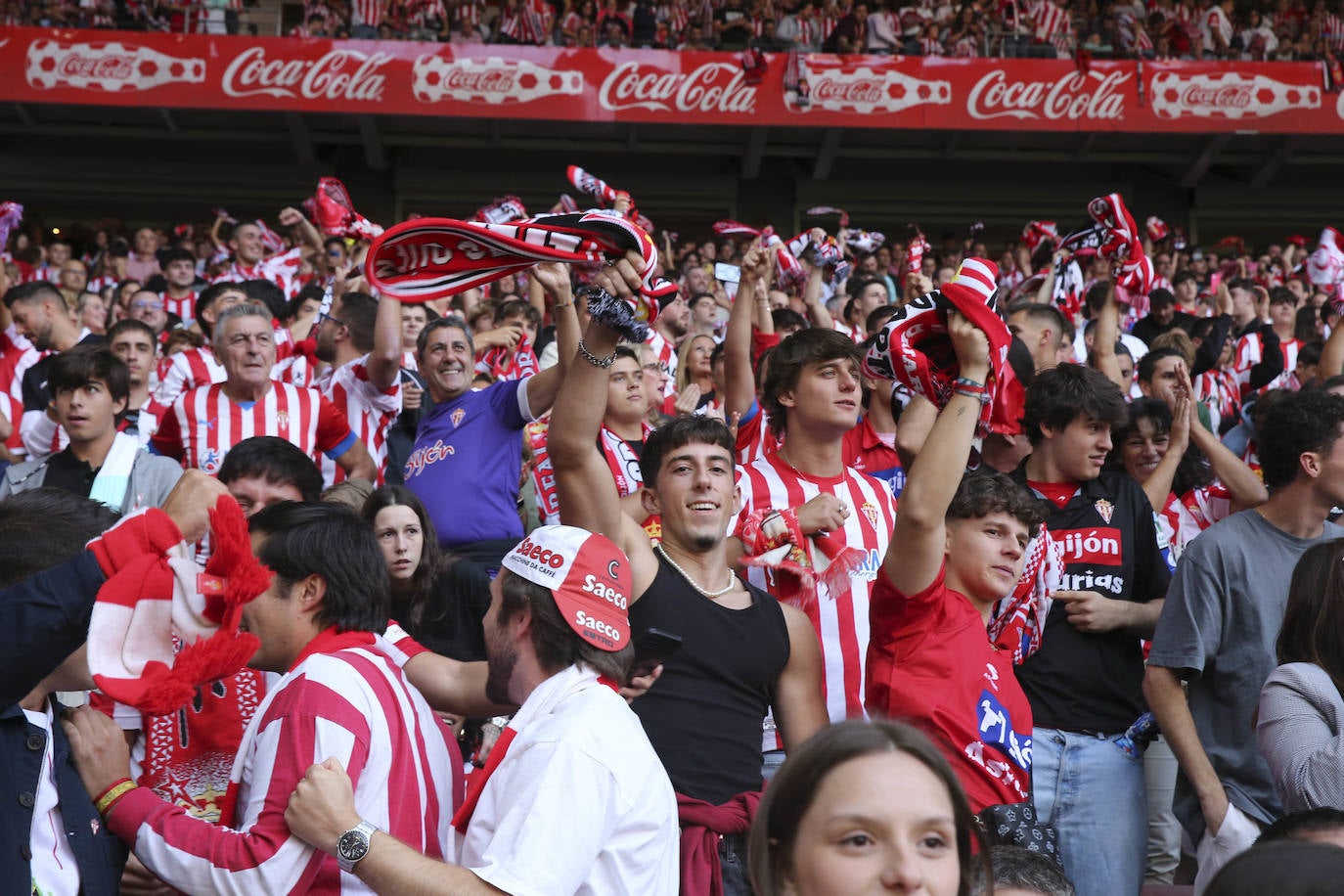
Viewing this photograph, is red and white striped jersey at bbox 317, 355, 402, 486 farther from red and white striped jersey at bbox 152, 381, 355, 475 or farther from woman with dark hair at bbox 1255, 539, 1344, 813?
woman with dark hair at bbox 1255, 539, 1344, 813

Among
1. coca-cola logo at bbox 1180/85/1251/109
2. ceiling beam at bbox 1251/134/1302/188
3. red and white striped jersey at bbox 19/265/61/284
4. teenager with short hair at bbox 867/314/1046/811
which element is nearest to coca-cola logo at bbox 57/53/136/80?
red and white striped jersey at bbox 19/265/61/284

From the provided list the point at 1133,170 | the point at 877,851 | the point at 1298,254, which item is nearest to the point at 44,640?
the point at 877,851

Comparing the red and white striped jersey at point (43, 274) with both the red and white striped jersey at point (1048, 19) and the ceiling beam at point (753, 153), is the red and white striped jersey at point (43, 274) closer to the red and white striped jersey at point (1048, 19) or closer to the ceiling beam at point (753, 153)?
the ceiling beam at point (753, 153)

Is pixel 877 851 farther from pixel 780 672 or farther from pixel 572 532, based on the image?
pixel 780 672

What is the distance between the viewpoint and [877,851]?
1799mm

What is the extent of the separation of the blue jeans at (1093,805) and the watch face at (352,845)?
6.79ft

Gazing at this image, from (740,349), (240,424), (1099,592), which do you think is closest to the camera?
(1099,592)

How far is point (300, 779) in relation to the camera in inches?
98.2

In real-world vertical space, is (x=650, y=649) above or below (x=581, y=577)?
below

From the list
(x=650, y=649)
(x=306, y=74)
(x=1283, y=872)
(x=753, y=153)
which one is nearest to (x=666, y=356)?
(x=650, y=649)

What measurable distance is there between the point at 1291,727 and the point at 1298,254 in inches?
588

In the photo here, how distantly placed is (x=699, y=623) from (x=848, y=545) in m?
0.88

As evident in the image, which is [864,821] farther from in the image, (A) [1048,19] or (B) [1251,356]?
→ (A) [1048,19]

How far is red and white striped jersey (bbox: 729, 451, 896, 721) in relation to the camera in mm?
3812
